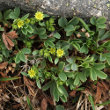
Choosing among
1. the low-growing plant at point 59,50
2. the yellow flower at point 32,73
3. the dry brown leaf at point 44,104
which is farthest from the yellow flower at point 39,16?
the dry brown leaf at point 44,104

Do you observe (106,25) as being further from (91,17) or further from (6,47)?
(6,47)

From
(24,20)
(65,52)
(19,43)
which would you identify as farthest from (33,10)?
(65,52)

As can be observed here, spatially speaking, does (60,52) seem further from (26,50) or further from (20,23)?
(20,23)

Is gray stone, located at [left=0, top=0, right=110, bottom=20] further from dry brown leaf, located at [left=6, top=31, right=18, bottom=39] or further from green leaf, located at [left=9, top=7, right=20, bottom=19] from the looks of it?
dry brown leaf, located at [left=6, top=31, right=18, bottom=39]

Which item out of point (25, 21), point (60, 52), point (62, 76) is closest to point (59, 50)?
point (60, 52)

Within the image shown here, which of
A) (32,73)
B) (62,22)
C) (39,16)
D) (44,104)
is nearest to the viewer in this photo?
(39,16)

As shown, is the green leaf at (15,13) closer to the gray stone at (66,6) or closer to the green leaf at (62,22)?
the gray stone at (66,6)

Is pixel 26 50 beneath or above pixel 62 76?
above

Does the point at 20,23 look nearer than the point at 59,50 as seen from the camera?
Yes

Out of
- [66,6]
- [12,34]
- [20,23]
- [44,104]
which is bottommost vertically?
[44,104]
